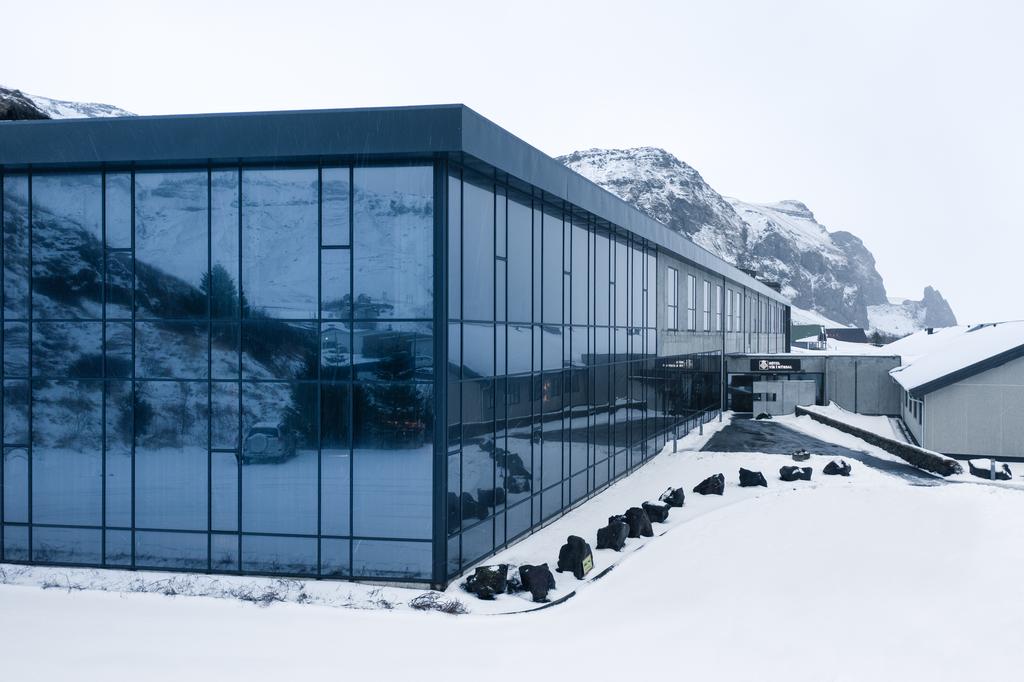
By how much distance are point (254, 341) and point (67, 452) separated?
5443mm

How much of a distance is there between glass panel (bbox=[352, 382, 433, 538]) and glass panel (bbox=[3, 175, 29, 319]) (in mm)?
8683

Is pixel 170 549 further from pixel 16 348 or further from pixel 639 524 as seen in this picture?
pixel 639 524

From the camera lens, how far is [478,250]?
748 inches

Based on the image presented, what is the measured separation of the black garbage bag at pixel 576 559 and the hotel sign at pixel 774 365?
40680 mm

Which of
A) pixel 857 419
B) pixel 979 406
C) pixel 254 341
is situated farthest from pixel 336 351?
pixel 857 419

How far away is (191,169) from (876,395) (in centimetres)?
5260

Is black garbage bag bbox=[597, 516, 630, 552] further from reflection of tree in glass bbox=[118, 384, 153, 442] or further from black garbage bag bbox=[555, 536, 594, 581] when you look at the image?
reflection of tree in glass bbox=[118, 384, 153, 442]

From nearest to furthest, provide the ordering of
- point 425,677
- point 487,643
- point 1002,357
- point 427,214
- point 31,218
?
point 425,677, point 487,643, point 427,214, point 31,218, point 1002,357

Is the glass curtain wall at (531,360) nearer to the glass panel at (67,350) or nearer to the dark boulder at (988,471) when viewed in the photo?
the glass panel at (67,350)

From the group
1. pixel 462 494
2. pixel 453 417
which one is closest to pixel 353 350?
pixel 453 417

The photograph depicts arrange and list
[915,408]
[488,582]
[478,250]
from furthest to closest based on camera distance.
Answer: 1. [915,408]
2. [478,250]
3. [488,582]

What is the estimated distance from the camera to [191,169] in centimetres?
1803

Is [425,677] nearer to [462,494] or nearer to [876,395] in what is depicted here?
[462,494]

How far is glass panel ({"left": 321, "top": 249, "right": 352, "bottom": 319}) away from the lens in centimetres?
1758
